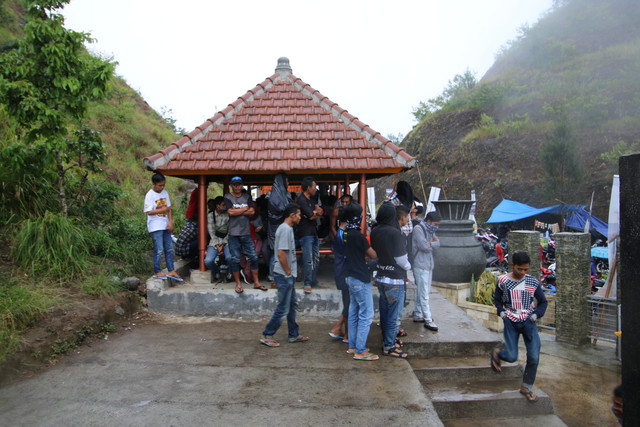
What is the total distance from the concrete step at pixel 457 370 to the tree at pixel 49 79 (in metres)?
6.16

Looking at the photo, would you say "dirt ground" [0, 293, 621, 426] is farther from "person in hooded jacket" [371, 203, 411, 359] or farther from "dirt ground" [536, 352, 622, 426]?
"person in hooded jacket" [371, 203, 411, 359]

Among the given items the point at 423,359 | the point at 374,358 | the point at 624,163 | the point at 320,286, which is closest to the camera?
the point at 624,163

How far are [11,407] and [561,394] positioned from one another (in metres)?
6.28

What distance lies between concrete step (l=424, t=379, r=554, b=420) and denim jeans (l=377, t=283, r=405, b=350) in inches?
26.1

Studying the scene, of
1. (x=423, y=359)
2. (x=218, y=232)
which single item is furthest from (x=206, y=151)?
(x=423, y=359)

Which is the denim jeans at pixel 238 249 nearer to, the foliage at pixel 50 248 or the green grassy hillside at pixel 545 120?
the foliage at pixel 50 248

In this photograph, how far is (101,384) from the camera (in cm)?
401

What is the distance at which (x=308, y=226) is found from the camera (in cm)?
630

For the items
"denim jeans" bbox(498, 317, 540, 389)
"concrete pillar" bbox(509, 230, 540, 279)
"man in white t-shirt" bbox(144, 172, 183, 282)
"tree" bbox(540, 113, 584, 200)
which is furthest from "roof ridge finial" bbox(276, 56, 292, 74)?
"tree" bbox(540, 113, 584, 200)

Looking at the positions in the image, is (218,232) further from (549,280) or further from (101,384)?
(549,280)

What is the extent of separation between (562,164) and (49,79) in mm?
21044

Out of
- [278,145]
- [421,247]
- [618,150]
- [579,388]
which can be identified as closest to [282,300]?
[421,247]

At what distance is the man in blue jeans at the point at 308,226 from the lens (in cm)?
612

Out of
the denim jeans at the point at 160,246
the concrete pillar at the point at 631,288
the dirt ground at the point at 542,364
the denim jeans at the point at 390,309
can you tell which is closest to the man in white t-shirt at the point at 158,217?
the denim jeans at the point at 160,246
